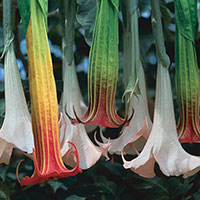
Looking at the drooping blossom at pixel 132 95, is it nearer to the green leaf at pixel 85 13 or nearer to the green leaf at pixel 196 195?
the green leaf at pixel 85 13

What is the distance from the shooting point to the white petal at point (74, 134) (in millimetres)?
1040

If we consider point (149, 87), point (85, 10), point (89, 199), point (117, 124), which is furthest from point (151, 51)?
point (117, 124)

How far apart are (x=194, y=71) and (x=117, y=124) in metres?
0.25

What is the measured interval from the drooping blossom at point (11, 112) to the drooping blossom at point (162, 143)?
265mm

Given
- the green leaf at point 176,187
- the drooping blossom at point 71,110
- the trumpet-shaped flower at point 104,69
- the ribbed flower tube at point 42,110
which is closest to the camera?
the ribbed flower tube at point 42,110

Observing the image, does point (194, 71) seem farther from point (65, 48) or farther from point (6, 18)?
point (6, 18)

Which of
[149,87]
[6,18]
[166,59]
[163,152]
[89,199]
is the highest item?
[6,18]

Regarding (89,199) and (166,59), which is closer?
(166,59)

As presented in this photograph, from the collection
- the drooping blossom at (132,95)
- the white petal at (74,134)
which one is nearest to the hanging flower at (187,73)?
the drooping blossom at (132,95)

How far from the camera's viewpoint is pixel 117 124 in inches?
38.0

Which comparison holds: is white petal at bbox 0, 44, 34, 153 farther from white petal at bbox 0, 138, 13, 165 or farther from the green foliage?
the green foliage

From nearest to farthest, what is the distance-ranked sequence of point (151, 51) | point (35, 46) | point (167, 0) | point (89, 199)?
point (35, 46)
point (89, 199)
point (167, 0)
point (151, 51)

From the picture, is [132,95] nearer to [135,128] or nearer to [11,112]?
[135,128]

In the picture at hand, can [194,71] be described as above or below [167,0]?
below
